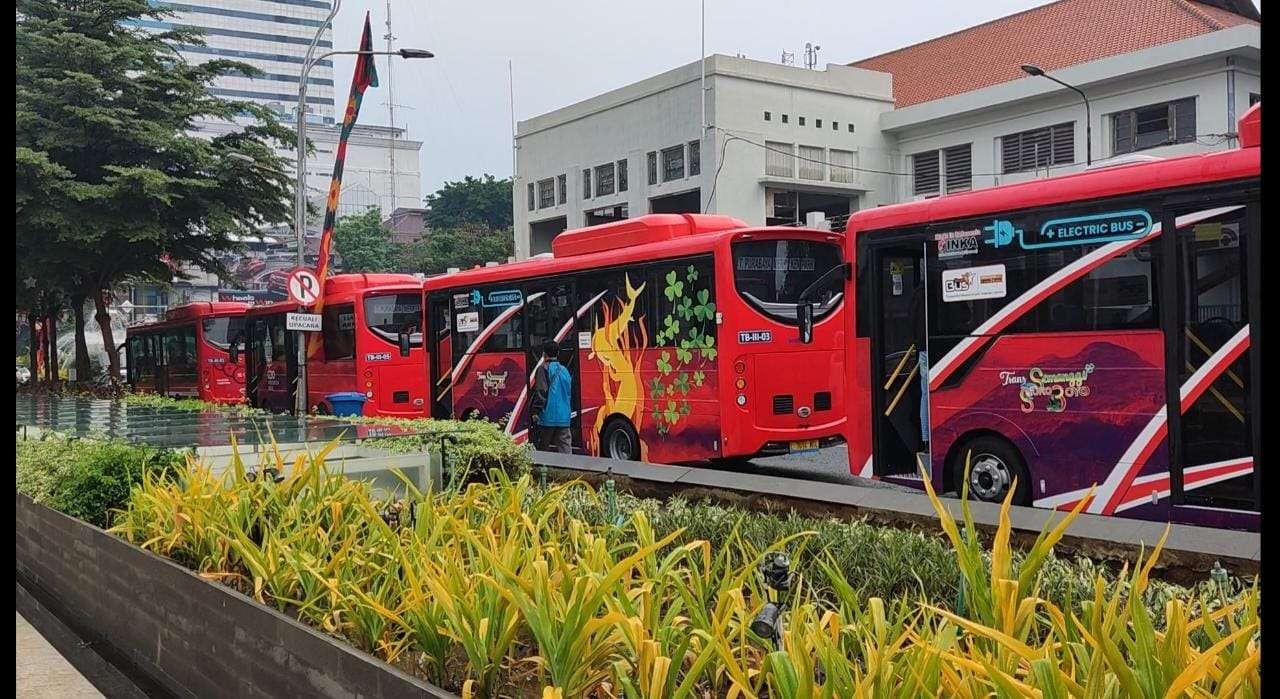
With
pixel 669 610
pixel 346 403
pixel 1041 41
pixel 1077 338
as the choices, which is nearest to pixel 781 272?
pixel 1077 338

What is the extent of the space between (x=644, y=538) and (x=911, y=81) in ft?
136

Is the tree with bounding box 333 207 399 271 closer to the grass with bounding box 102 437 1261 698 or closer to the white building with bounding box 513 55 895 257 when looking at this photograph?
the white building with bounding box 513 55 895 257

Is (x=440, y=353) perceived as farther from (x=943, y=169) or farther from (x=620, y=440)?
(x=943, y=169)

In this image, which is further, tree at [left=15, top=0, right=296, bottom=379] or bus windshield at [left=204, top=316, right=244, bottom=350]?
bus windshield at [left=204, top=316, right=244, bottom=350]

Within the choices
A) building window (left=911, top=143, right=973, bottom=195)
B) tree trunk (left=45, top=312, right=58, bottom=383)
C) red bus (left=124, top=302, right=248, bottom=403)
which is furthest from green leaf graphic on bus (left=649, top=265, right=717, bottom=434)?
building window (left=911, top=143, right=973, bottom=195)

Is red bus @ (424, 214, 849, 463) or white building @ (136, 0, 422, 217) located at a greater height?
white building @ (136, 0, 422, 217)

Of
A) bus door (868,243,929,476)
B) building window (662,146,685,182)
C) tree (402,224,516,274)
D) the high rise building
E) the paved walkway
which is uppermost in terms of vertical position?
the high rise building

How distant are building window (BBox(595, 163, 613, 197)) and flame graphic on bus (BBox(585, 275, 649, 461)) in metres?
24.6

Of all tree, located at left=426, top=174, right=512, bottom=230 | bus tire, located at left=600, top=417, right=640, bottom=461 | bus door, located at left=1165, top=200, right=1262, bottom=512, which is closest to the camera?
bus door, located at left=1165, top=200, right=1262, bottom=512

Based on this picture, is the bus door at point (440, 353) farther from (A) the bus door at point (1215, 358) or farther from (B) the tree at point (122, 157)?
(A) the bus door at point (1215, 358)

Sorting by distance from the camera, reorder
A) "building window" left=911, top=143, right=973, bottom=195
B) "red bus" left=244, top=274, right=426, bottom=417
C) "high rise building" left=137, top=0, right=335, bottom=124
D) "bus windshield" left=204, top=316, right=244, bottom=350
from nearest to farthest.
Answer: "red bus" left=244, top=274, right=426, bottom=417, "bus windshield" left=204, top=316, right=244, bottom=350, "high rise building" left=137, top=0, right=335, bottom=124, "building window" left=911, top=143, right=973, bottom=195

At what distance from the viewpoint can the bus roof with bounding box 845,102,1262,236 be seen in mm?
7992

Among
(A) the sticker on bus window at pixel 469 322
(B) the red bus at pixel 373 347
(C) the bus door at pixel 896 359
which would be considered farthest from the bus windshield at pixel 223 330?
(C) the bus door at pixel 896 359
